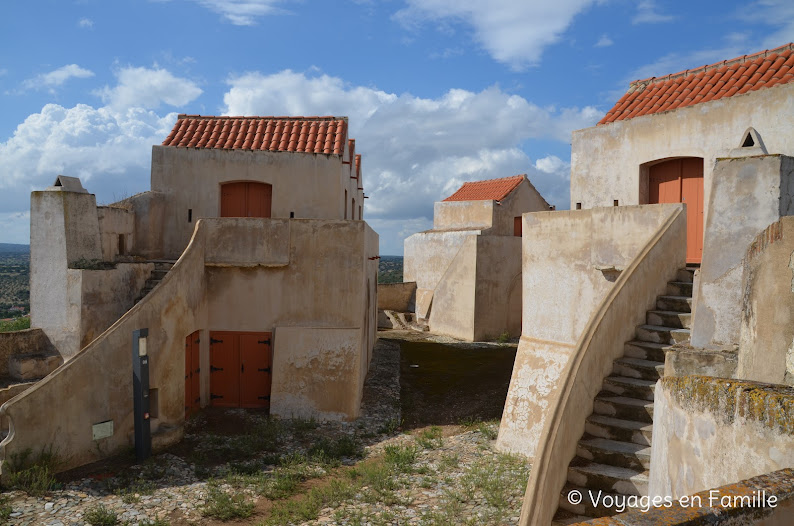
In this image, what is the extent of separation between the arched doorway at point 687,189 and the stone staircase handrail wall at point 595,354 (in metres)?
2.56

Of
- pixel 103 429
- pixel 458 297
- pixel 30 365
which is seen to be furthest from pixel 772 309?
pixel 458 297

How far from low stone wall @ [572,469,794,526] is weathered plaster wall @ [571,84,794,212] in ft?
23.3

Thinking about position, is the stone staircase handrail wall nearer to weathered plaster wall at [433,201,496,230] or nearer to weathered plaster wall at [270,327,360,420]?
weathered plaster wall at [270,327,360,420]

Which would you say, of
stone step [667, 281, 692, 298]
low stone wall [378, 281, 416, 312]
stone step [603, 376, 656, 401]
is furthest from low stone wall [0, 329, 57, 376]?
low stone wall [378, 281, 416, 312]

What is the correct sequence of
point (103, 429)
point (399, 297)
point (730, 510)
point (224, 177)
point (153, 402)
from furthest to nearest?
1. point (399, 297)
2. point (224, 177)
3. point (153, 402)
4. point (103, 429)
5. point (730, 510)

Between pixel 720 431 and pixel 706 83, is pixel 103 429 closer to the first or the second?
pixel 720 431

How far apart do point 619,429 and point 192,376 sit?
353 inches

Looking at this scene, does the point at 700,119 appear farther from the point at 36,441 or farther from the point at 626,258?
the point at 36,441

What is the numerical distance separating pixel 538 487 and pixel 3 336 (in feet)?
34.4

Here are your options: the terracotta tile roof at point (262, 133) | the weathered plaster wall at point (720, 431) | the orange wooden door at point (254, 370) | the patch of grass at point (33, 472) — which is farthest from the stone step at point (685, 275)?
the patch of grass at point (33, 472)

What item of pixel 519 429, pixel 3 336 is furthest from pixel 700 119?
pixel 3 336

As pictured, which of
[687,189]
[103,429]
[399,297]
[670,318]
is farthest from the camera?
[399,297]

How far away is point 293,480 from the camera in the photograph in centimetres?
931

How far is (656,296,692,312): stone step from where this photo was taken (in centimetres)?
798
